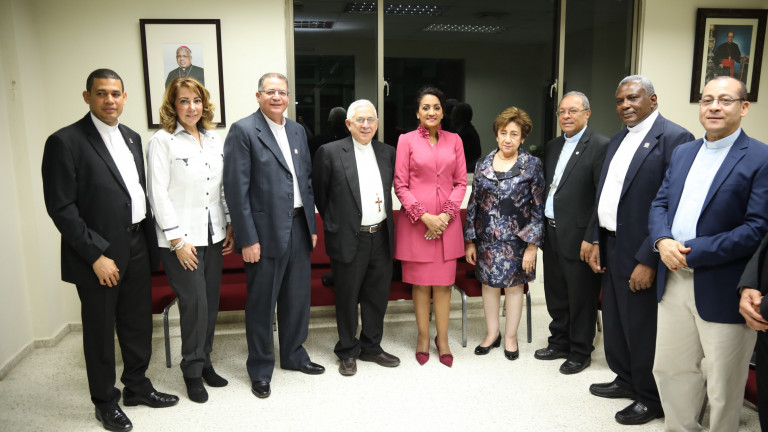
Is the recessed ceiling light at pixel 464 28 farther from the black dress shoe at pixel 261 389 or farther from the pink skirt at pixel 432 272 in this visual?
the black dress shoe at pixel 261 389

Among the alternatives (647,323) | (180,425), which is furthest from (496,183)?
(180,425)

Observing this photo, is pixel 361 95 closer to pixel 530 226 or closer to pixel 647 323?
pixel 530 226

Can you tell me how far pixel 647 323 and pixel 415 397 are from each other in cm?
127

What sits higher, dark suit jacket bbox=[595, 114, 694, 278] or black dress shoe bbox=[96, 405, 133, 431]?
dark suit jacket bbox=[595, 114, 694, 278]

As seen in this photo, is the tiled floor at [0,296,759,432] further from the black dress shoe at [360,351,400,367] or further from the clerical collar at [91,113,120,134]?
the clerical collar at [91,113,120,134]

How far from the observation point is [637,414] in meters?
2.64

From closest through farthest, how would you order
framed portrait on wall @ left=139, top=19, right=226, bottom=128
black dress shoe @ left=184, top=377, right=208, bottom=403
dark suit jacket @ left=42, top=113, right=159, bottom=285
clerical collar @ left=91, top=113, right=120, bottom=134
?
dark suit jacket @ left=42, top=113, right=159, bottom=285 < clerical collar @ left=91, top=113, right=120, bottom=134 < black dress shoe @ left=184, top=377, right=208, bottom=403 < framed portrait on wall @ left=139, top=19, right=226, bottom=128

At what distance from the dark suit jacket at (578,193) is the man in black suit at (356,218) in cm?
101

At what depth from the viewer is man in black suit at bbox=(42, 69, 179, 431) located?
240 cm

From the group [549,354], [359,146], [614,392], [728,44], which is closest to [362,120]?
[359,146]

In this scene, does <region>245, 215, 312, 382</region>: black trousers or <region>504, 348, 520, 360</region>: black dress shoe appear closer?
<region>245, 215, 312, 382</region>: black trousers

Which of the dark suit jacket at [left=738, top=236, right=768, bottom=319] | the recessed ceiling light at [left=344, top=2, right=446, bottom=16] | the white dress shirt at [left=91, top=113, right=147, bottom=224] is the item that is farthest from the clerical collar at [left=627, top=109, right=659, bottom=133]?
the white dress shirt at [left=91, top=113, right=147, bottom=224]

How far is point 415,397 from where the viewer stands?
291 cm

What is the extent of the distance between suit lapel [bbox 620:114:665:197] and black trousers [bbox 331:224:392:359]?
4.45ft
